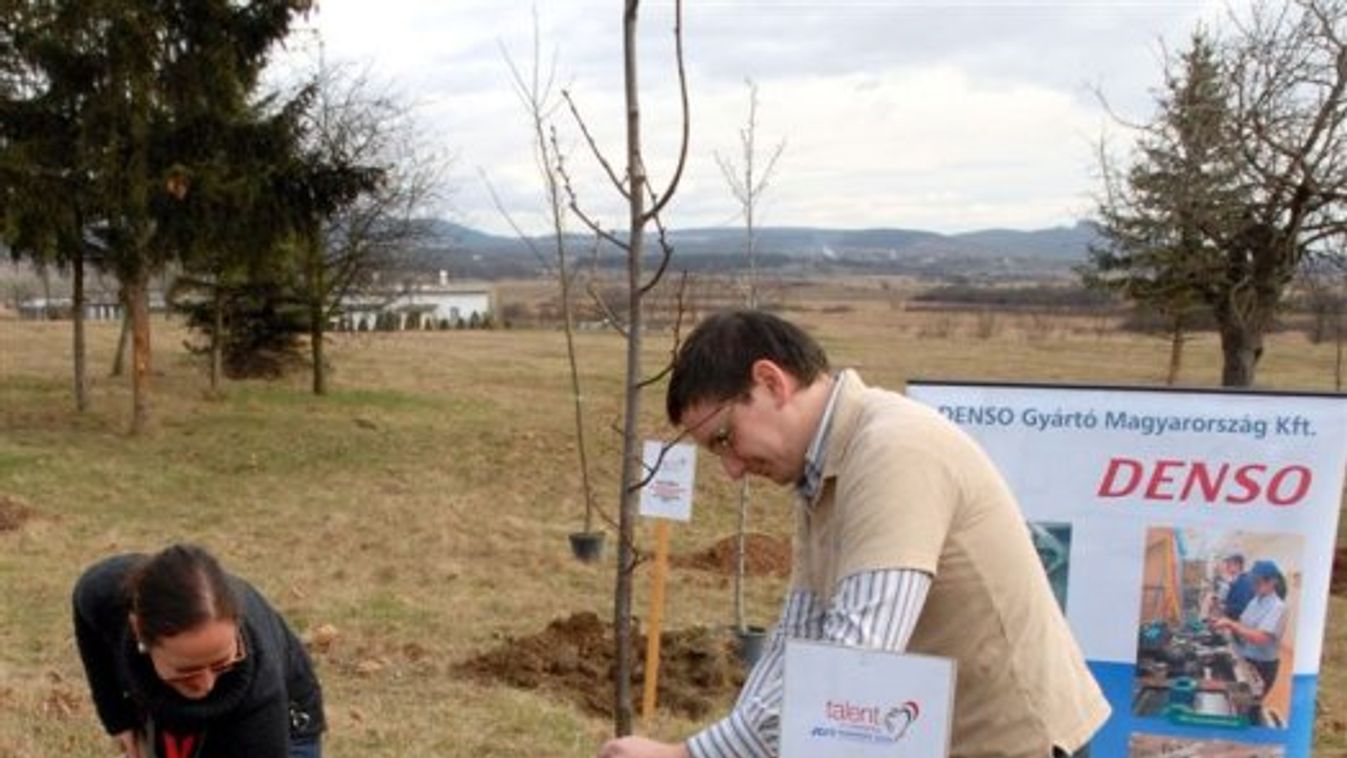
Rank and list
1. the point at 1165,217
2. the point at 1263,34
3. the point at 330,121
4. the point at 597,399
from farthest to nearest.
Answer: the point at 597,399, the point at 330,121, the point at 1165,217, the point at 1263,34

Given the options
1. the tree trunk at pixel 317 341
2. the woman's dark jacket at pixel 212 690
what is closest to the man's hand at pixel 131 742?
the woman's dark jacket at pixel 212 690

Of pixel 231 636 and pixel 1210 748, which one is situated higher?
pixel 231 636

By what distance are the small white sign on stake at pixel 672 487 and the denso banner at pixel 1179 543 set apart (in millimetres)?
2048

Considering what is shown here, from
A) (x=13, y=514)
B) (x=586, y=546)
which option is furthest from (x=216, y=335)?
(x=586, y=546)

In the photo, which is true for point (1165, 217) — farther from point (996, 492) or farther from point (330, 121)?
point (330, 121)

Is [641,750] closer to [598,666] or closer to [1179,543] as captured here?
[1179,543]

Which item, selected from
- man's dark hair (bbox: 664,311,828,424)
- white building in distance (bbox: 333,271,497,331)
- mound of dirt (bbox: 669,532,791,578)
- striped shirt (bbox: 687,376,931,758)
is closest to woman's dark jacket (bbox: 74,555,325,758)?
striped shirt (bbox: 687,376,931,758)

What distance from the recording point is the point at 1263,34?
34.8ft

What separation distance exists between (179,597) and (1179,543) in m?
3.17

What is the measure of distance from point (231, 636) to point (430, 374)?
26.3 meters

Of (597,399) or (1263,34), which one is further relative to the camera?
(597,399)

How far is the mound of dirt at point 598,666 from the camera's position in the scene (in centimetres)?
732

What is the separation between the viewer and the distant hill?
17312 millimetres

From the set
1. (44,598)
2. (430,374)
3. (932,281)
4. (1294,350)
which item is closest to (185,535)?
(44,598)
